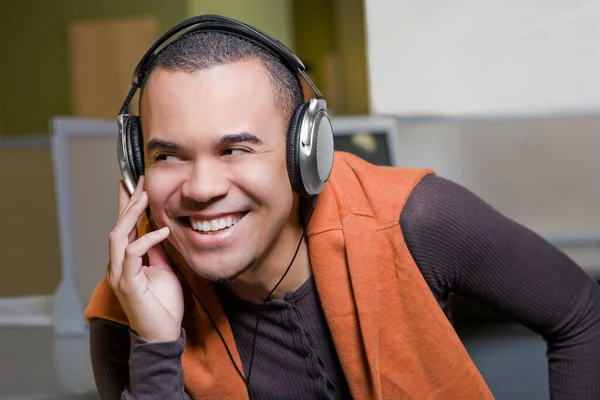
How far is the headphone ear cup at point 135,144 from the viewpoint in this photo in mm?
913

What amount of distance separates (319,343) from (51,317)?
28.8 inches

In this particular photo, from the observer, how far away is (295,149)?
2.77 feet

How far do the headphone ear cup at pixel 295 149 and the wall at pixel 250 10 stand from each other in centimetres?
336

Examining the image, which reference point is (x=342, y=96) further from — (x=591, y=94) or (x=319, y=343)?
(x=319, y=343)

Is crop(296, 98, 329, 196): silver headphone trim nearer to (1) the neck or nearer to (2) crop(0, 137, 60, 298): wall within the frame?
(1) the neck

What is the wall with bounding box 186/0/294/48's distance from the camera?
4238 millimetres

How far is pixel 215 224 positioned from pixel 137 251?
0.38 ft

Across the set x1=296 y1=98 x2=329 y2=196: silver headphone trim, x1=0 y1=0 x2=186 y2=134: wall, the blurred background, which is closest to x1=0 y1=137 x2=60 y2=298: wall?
the blurred background

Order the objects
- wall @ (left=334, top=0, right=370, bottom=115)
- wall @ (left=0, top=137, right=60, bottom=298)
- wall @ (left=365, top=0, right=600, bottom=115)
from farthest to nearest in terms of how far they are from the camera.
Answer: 1. wall @ (left=334, top=0, right=370, bottom=115)
2. wall @ (left=365, top=0, right=600, bottom=115)
3. wall @ (left=0, top=137, right=60, bottom=298)

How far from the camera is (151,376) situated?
2.95 ft

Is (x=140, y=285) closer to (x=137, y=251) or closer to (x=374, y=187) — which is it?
(x=137, y=251)

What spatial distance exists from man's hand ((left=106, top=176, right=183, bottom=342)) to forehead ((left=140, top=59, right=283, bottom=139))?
0.13m

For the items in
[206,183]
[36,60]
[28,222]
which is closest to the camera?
[206,183]

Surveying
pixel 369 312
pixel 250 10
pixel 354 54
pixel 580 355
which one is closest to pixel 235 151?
pixel 369 312
